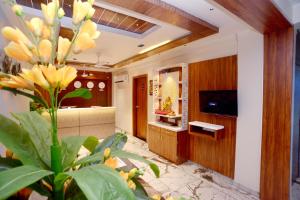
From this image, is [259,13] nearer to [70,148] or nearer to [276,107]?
[276,107]

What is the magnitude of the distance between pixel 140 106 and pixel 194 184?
3248 mm

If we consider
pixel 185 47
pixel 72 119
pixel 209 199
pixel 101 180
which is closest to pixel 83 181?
pixel 101 180

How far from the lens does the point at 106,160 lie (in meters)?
0.47

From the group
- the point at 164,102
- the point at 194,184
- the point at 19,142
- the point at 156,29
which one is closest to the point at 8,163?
the point at 19,142

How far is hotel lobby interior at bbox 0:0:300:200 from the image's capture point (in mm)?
405

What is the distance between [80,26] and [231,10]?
5.70 ft

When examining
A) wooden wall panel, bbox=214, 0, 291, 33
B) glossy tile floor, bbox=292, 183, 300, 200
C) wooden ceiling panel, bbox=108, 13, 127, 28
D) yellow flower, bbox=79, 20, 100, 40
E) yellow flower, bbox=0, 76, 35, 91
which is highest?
wooden ceiling panel, bbox=108, 13, 127, 28

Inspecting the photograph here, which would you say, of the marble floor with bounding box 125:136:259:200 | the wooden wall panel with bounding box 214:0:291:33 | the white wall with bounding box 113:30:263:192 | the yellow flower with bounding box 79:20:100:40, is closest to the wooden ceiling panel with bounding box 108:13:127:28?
the wooden wall panel with bounding box 214:0:291:33

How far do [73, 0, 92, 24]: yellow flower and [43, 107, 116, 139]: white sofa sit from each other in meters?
3.92

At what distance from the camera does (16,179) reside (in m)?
0.32

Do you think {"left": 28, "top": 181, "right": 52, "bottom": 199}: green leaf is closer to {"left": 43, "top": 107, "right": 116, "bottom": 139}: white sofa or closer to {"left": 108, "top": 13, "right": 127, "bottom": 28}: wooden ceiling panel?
{"left": 108, "top": 13, "right": 127, "bottom": 28}: wooden ceiling panel

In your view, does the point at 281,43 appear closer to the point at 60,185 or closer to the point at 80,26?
the point at 80,26

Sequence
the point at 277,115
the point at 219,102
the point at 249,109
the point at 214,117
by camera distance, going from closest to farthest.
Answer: the point at 277,115
the point at 249,109
the point at 219,102
the point at 214,117

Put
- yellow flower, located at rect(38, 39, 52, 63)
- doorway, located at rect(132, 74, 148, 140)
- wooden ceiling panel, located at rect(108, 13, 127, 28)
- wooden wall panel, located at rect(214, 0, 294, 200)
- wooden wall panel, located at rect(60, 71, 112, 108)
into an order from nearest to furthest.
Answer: yellow flower, located at rect(38, 39, 52, 63) → wooden wall panel, located at rect(214, 0, 294, 200) → wooden ceiling panel, located at rect(108, 13, 127, 28) → doorway, located at rect(132, 74, 148, 140) → wooden wall panel, located at rect(60, 71, 112, 108)
